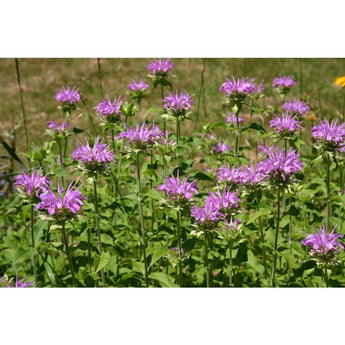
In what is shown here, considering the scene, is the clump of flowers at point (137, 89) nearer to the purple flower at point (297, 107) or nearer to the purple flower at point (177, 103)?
the purple flower at point (177, 103)

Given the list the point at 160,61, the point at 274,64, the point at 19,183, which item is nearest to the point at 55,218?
the point at 19,183

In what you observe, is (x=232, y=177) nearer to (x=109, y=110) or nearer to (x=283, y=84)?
(x=109, y=110)

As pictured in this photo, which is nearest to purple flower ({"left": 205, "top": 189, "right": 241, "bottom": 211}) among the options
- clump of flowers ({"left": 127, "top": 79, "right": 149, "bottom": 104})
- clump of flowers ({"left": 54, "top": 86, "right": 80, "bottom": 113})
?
clump of flowers ({"left": 127, "top": 79, "right": 149, "bottom": 104})

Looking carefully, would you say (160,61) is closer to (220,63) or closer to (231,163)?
(231,163)

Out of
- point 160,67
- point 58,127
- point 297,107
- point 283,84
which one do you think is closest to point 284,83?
point 283,84

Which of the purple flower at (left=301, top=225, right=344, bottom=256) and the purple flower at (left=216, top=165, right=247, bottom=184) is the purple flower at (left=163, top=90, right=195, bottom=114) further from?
the purple flower at (left=301, top=225, right=344, bottom=256)

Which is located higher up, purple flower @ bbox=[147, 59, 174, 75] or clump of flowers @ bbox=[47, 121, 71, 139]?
purple flower @ bbox=[147, 59, 174, 75]
